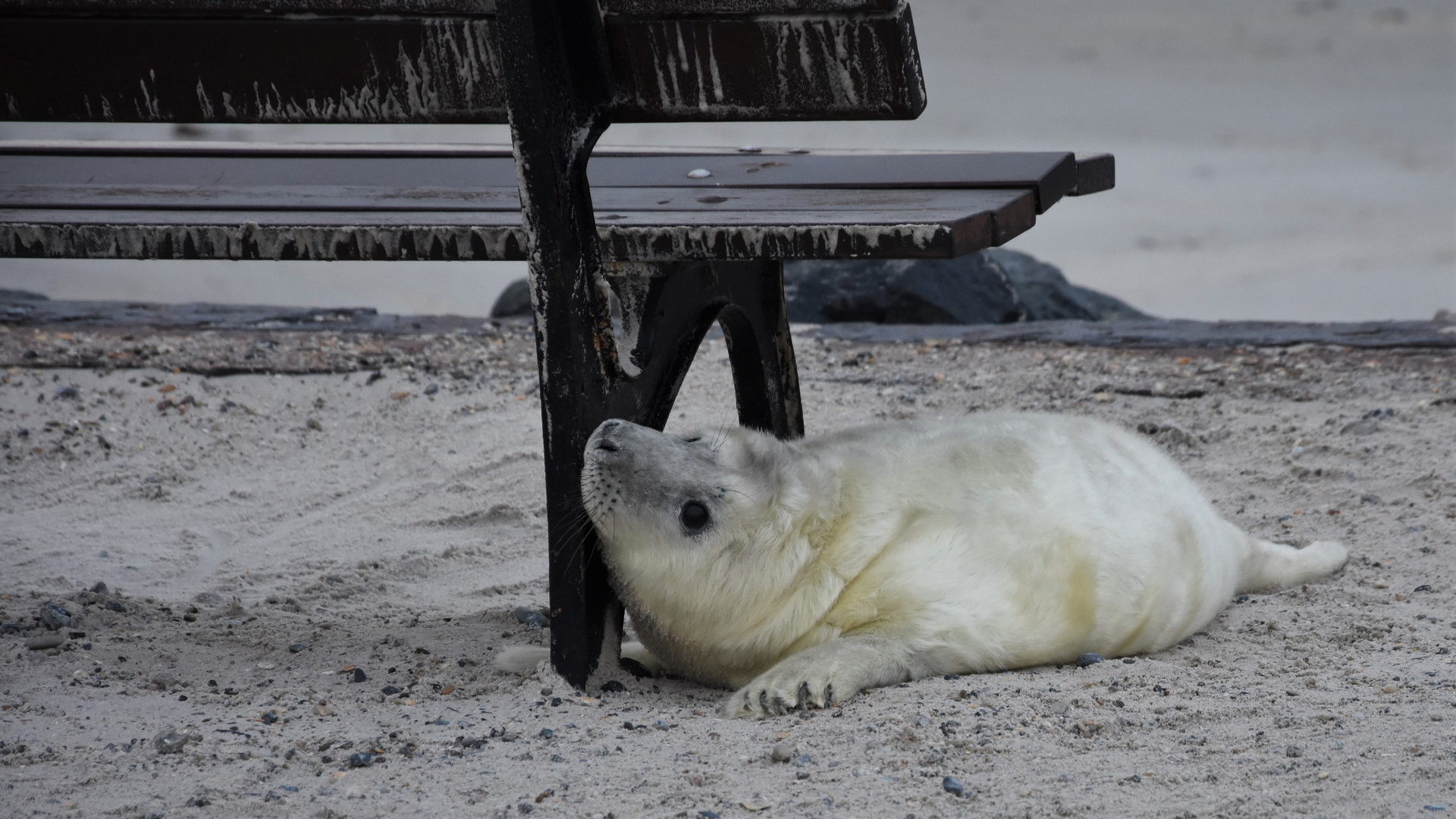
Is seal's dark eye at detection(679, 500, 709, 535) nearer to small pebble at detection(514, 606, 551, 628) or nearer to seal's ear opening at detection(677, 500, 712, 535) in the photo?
seal's ear opening at detection(677, 500, 712, 535)

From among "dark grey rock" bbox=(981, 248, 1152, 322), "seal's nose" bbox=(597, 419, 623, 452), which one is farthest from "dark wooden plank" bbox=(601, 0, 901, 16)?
"dark grey rock" bbox=(981, 248, 1152, 322)

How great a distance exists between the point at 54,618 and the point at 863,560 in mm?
1924

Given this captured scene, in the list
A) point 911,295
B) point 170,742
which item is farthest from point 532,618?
point 911,295

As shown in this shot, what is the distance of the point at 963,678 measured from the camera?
120 inches

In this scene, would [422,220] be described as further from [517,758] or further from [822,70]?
[517,758]

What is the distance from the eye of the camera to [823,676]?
2.91 metres

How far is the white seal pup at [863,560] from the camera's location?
3084mm

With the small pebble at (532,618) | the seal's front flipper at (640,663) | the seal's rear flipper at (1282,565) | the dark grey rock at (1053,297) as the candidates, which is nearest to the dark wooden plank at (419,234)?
the seal's front flipper at (640,663)

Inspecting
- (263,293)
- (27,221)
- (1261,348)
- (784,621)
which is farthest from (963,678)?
(263,293)

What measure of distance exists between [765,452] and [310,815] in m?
1.30

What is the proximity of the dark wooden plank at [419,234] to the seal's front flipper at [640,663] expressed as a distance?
3.03 ft

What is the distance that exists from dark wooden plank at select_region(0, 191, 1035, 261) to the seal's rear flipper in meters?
1.35

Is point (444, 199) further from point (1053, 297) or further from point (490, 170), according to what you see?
point (1053, 297)

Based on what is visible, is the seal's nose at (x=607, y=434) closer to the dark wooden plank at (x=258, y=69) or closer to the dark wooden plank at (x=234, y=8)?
the dark wooden plank at (x=258, y=69)
